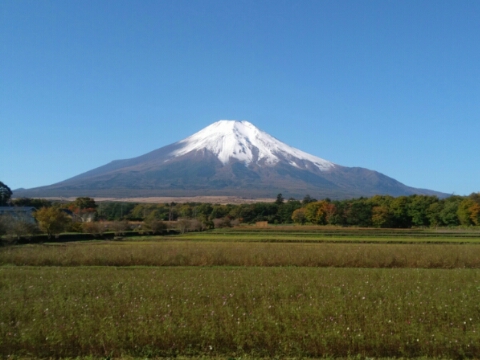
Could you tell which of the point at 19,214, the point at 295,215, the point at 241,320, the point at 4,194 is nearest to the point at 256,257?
the point at 241,320

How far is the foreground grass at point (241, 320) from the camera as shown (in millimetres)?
8289

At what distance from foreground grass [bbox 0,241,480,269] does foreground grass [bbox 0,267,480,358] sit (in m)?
8.38

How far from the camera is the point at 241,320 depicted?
8.87 meters

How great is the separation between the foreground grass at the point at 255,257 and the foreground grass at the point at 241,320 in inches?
330

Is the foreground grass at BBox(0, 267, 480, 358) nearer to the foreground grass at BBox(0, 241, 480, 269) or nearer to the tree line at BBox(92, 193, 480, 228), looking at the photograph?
the foreground grass at BBox(0, 241, 480, 269)

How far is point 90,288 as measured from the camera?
35.8 feet

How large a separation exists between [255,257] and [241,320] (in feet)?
35.8

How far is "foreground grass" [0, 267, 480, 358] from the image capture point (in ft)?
27.2

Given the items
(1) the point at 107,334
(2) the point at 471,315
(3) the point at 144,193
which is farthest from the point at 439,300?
(3) the point at 144,193

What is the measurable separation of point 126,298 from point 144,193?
16309cm

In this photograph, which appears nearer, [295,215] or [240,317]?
[240,317]

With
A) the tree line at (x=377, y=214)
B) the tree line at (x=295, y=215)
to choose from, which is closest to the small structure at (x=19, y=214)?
the tree line at (x=295, y=215)

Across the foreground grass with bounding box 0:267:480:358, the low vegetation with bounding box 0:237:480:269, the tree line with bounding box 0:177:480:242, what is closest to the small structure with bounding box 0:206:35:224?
the tree line with bounding box 0:177:480:242

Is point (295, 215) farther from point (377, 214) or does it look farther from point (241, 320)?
point (241, 320)
